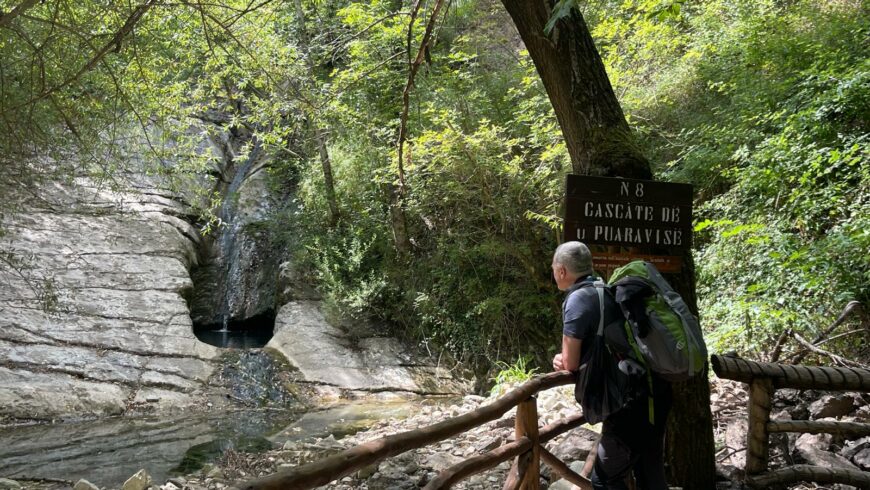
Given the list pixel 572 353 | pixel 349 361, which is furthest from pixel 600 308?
pixel 349 361

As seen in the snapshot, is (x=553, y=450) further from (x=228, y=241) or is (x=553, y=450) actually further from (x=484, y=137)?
(x=228, y=241)

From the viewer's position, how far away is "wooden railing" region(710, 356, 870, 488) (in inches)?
134

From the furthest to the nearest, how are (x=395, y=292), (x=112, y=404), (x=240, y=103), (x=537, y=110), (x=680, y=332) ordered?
(x=240, y=103), (x=395, y=292), (x=537, y=110), (x=112, y=404), (x=680, y=332)

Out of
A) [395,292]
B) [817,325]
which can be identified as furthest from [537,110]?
[817,325]

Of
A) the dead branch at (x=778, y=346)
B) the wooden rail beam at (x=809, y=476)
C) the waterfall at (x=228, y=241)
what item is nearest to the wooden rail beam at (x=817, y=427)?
the wooden rail beam at (x=809, y=476)

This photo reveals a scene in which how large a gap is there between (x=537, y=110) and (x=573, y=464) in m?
6.86

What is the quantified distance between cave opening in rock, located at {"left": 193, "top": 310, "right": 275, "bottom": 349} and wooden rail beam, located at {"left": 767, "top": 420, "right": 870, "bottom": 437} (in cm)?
1037

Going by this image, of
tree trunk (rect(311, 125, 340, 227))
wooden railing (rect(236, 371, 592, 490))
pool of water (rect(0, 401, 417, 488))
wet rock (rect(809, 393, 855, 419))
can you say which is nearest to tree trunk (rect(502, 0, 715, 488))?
wooden railing (rect(236, 371, 592, 490))

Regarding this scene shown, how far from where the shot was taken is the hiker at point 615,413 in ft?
9.14

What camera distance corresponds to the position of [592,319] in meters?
2.79

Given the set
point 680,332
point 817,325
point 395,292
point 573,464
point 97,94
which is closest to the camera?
point 680,332

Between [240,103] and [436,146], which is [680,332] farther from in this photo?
[240,103]

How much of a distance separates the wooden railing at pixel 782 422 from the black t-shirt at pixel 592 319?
86 centimetres

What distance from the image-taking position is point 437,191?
10133mm
